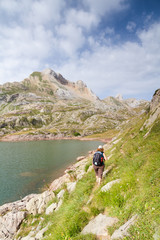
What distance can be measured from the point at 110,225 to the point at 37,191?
26975 mm

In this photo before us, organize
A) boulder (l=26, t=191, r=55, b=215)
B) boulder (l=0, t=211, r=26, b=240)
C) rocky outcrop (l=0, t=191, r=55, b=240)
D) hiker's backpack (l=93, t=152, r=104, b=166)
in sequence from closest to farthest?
hiker's backpack (l=93, t=152, r=104, b=166)
boulder (l=0, t=211, r=26, b=240)
rocky outcrop (l=0, t=191, r=55, b=240)
boulder (l=26, t=191, r=55, b=215)

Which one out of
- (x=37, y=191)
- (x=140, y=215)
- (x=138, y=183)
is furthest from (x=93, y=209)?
(x=37, y=191)

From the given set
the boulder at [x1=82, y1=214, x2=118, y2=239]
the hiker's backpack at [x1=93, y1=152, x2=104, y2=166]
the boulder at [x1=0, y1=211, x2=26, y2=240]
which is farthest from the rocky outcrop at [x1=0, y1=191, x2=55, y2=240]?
the boulder at [x1=82, y1=214, x2=118, y2=239]

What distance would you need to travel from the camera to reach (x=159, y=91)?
26078 mm

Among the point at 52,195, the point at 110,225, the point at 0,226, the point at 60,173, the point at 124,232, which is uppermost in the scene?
the point at 124,232

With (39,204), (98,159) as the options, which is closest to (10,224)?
(39,204)

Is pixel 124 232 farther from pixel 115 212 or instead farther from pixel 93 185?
pixel 93 185

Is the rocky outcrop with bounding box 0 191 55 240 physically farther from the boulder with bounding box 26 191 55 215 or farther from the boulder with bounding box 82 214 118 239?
the boulder with bounding box 82 214 118 239

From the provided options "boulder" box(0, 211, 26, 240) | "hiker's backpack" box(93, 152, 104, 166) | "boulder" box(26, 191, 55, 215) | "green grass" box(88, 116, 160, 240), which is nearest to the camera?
"green grass" box(88, 116, 160, 240)

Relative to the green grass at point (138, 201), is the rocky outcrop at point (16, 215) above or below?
below

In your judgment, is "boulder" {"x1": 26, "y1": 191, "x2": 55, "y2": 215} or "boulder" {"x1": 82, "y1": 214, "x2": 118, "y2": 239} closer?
"boulder" {"x1": 82, "y1": 214, "x2": 118, "y2": 239}

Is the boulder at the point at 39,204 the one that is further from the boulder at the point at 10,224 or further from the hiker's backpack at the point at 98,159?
the hiker's backpack at the point at 98,159

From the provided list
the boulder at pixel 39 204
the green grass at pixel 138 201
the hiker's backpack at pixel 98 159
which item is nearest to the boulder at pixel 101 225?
the green grass at pixel 138 201

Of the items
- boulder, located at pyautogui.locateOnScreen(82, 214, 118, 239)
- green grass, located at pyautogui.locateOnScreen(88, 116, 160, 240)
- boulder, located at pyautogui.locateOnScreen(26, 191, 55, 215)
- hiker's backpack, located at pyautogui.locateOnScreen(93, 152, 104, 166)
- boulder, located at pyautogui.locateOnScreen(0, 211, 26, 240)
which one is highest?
hiker's backpack, located at pyautogui.locateOnScreen(93, 152, 104, 166)
